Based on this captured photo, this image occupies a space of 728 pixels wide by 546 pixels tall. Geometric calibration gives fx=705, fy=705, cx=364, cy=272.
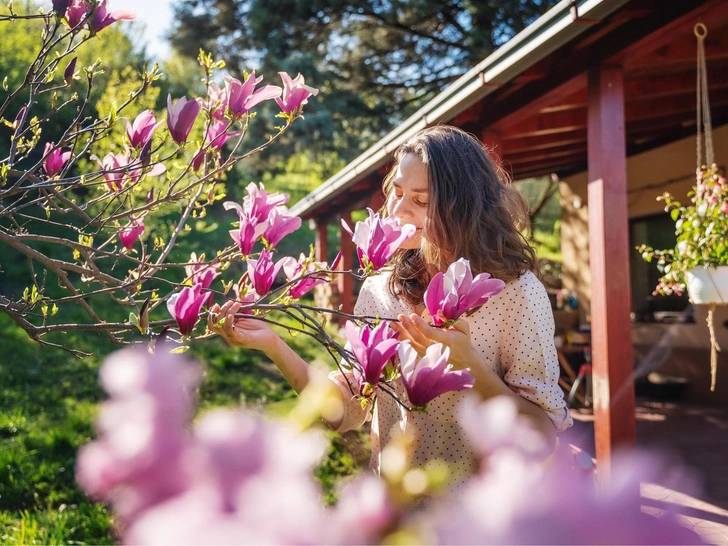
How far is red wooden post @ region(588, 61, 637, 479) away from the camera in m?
3.32

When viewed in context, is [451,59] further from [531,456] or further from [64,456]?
[531,456]

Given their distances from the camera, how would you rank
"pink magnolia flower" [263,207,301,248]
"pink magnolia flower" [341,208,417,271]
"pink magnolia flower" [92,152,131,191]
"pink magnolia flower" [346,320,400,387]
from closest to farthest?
"pink magnolia flower" [346,320,400,387] → "pink magnolia flower" [341,208,417,271] → "pink magnolia flower" [263,207,301,248] → "pink magnolia flower" [92,152,131,191]

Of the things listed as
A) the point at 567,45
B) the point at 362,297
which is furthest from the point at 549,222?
the point at 362,297

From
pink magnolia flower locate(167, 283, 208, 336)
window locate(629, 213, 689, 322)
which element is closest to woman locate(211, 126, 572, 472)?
pink magnolia flower locate(167, 283, 208, 336)

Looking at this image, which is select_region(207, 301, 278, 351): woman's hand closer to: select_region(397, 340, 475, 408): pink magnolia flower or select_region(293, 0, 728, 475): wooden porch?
select_region(397, 340, 475, 408): pink magnolia flower

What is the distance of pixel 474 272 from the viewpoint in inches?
62.1

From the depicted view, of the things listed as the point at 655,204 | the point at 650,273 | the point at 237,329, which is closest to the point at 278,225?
the point at 237,329

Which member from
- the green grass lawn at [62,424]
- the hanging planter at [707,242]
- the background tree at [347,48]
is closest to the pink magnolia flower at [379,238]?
the green grass lawn at [62,424]

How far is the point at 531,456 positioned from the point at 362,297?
1.56 meters

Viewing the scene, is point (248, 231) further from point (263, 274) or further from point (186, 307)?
point (186, 307)

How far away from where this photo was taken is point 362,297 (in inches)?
73.3

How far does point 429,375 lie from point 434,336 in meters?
0.20

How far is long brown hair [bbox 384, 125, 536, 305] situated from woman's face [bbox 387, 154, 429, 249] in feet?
0.06

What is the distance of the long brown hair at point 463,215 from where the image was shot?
1.55 meters
